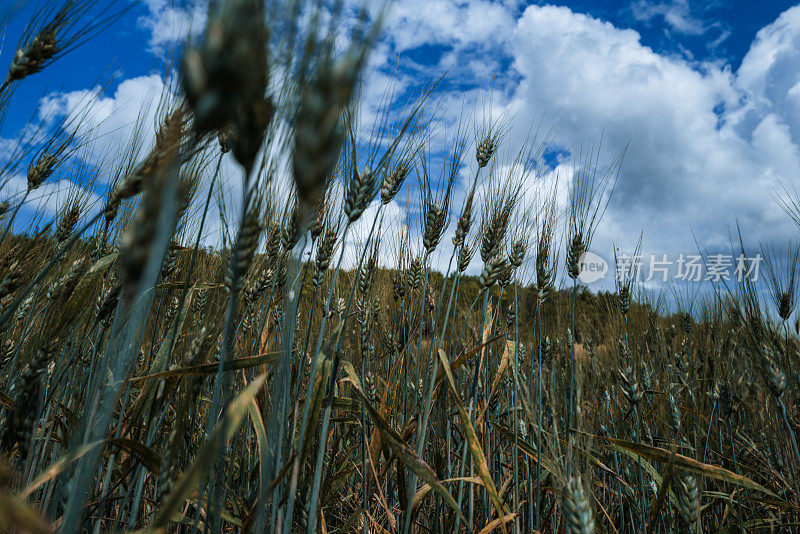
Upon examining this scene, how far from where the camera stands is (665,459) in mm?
1263

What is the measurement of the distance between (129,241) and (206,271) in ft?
4.93

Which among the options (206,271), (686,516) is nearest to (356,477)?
(206,271)

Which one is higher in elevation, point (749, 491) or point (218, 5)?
point (218, 5)

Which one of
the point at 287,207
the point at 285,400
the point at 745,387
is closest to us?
the point at 285,400

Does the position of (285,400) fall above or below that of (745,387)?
below

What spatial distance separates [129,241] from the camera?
1.86 feet

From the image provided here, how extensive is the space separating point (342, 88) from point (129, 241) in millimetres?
374

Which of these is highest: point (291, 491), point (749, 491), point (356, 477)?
point (291, 491)

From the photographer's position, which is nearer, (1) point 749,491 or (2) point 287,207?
(2) point 287,207

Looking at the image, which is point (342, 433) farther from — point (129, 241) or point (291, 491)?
point (129, 241)

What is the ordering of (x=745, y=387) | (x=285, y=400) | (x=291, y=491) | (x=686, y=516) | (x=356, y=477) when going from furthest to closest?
(x=745, y=387), (x=356, y=477), (x=686, y=516), (x=285, y=400), (x=291, y=491)

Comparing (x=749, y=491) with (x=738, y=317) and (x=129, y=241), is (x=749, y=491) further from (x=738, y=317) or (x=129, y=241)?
(x=129, y=241)

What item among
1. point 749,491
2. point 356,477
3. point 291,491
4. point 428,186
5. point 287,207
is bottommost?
point 356,477

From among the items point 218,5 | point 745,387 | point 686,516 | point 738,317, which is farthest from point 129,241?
point 745,387
